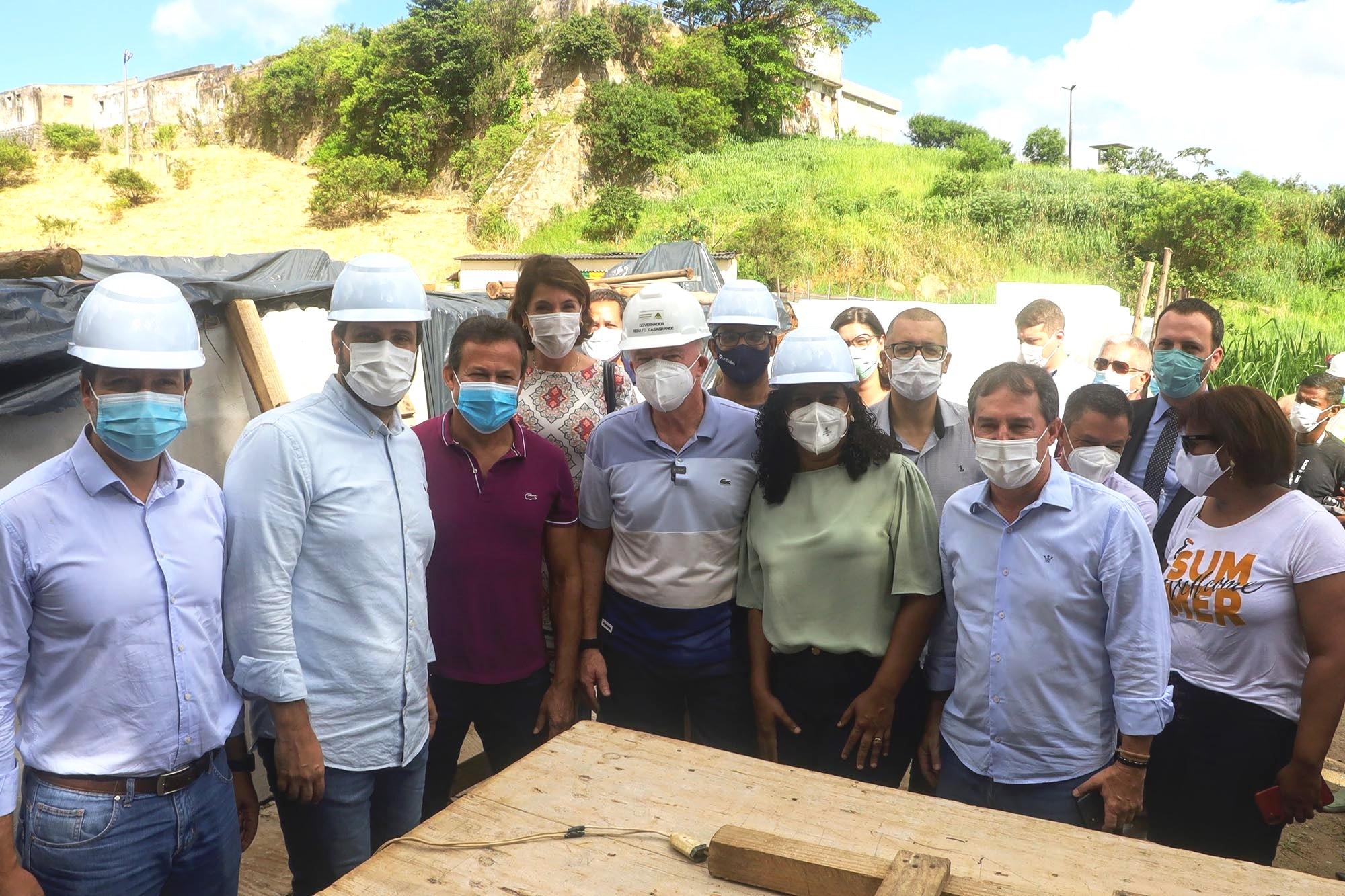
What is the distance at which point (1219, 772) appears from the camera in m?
2.68

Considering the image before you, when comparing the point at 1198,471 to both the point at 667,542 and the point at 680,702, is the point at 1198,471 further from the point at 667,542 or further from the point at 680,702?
the point at 680,702

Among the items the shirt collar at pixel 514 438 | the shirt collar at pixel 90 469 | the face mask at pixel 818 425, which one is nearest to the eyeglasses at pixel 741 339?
the face mask at pixel 818 425

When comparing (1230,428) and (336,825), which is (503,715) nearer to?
(336,825)

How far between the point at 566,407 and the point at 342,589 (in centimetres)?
122

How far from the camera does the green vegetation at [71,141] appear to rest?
35812mm

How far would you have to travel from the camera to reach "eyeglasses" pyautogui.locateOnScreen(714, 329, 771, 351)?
3617 mm

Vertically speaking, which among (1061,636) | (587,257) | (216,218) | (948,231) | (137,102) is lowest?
(1061,636)

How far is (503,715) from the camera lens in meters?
2.93

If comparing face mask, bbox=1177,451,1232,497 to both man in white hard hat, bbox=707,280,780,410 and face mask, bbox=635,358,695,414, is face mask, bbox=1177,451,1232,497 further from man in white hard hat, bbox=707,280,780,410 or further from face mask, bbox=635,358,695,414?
face mask, bbox=635,358,695,414

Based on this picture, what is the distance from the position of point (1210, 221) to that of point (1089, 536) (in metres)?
22.0

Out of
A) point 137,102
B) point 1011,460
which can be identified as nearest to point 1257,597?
point 1011,460

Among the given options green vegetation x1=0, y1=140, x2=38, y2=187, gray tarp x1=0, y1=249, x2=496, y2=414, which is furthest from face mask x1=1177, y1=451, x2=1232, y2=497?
green vegetation x1=0, y1=140, x2=38, y2=187

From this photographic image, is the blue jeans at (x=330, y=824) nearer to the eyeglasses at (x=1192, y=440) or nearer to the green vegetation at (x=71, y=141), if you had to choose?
the eyeglasses at (x=1192, y=440)

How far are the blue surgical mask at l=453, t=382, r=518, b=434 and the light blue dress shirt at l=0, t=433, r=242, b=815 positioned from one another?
89cm
